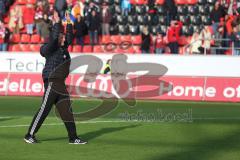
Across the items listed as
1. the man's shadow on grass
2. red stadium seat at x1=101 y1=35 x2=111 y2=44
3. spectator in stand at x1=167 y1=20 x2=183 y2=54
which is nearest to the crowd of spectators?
spectator in stand at x1=167 y1=20 x2=183 y2=54

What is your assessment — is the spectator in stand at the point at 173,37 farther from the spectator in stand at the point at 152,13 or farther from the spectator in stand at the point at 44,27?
the spectator in stand at the point at 44,27

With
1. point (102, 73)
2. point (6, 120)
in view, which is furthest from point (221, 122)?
point (102, 73)

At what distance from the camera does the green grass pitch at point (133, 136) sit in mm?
12414

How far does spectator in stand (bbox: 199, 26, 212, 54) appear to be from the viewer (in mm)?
29250

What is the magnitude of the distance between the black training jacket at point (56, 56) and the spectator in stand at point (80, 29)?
1797cm

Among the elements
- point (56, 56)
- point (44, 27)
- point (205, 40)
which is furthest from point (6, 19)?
point (56, 56)

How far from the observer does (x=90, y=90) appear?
26172 mm

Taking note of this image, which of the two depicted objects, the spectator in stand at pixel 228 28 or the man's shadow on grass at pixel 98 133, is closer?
the man's shadow on grass at pixel 98 133

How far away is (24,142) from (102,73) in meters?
13.0

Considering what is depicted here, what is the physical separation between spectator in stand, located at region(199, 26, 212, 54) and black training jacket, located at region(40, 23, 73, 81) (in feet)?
51.8

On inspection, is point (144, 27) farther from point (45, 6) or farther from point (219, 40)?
point (45, 6)

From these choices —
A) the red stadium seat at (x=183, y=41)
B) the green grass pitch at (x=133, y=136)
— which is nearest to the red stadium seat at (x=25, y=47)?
the red stadium seat at (x=183, y=41)

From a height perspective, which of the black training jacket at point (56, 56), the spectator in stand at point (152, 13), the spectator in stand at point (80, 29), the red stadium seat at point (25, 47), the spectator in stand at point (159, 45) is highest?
the black training jacket at point (56, 56)

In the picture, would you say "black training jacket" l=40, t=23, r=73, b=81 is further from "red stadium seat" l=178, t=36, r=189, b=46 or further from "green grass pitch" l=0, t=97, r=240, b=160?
"red stadium seat" l=178, t=36, r=189, b=46
